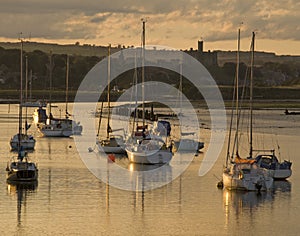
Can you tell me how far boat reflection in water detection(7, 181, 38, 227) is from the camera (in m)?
37.8

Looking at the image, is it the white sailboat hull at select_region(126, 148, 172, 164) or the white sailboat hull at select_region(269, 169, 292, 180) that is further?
the white sailboat hull at select_region(126, 148, 172, 164)

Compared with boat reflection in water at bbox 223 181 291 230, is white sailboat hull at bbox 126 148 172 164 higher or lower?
higher

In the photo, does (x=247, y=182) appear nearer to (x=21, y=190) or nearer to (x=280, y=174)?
A: (x=280, y=174)

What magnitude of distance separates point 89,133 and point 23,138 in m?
18.4

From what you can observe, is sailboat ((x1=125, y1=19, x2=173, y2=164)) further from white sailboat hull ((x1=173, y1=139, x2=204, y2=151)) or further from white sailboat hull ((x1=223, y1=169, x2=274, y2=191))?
white sailboat hull ((x1=223, y1=169, x2=274, y2=191))

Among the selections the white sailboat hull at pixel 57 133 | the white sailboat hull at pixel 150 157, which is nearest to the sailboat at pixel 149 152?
the white sailboat hull at pixel 150 157

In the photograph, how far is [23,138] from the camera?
6125cm

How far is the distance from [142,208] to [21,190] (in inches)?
246

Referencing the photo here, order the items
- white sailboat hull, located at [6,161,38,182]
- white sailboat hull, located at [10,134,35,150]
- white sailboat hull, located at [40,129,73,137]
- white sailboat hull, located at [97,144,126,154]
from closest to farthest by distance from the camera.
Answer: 1. white sailboat hull, located at [6,161,38,182]
2. white sailboat hull, located at [97,144,126,154]
3. white sailboat hull, located at [10,134,35,150]
4. white sailboat hull, located at [40,129,73,137]

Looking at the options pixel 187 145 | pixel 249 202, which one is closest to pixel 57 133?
pixel 187 145

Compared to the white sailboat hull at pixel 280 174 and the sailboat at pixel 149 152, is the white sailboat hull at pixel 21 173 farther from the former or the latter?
the white sailboat hull at pixel 280 174

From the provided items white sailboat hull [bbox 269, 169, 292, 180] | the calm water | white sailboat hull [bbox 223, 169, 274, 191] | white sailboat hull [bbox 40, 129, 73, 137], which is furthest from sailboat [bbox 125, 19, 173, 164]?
white sailboat hull [bbox 40, 129, 73, 137]

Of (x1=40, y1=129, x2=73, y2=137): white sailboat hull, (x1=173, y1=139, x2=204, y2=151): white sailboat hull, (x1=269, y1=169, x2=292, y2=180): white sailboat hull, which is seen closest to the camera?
(x1=269, y1=169, x2=292, y2=180): white sailboat hull

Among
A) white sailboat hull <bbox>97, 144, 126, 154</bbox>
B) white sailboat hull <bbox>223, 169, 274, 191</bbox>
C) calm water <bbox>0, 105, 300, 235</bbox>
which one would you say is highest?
white sailboat hull <bbox>97, 144, 126, 154</bbox>
